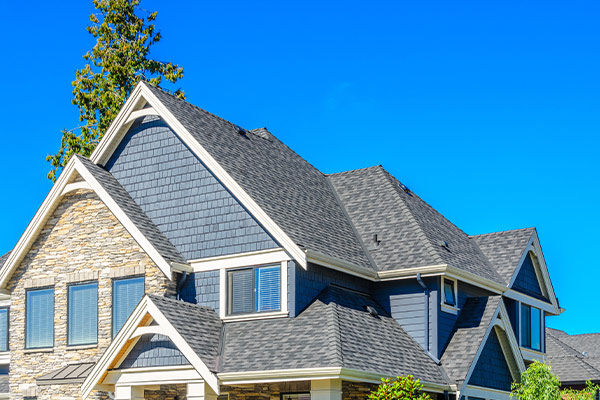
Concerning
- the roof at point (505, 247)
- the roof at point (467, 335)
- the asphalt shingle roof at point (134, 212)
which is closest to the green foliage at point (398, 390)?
the roof at point (467, 335)

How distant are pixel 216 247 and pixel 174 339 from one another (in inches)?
151

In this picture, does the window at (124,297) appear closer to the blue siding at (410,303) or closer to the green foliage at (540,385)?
the blue siding at (410,303)

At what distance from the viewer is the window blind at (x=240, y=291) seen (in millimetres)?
23492

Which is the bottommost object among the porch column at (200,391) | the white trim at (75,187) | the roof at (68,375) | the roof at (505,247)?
the porch column at (200,391)

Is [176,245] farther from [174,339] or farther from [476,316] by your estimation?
[476,316]

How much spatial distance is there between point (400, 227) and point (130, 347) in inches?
381

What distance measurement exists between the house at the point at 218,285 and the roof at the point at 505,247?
125 centimetres

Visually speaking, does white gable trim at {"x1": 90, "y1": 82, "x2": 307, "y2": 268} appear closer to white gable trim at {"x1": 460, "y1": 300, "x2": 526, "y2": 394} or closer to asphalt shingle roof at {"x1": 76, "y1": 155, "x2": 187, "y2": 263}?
asphalt shingle roof at {"x1": 76, "y1": 155, "x2": 187, "y2": 263}

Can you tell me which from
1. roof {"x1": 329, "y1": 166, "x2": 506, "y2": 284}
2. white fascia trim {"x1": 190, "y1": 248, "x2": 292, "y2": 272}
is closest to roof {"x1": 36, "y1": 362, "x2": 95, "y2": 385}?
white fascia trim {"x1": 190, "y1": 248, "x2": 292, "y2": 272}

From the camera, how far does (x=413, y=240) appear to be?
26.6 metres

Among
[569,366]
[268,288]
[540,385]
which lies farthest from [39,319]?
[569,366]

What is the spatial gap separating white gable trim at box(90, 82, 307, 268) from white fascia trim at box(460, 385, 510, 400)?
5.75m

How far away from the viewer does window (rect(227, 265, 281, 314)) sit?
Result: 76.2 ft

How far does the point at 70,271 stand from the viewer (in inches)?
997
